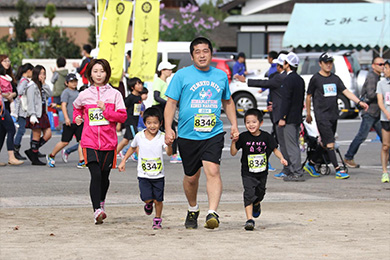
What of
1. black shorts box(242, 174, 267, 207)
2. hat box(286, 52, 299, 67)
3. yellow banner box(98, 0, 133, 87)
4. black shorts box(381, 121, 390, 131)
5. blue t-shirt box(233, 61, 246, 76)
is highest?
yellow banner box(98, 0, 133, 87)

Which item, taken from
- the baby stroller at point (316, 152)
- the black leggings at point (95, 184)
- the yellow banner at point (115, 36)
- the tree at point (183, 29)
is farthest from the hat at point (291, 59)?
the tree at point (183, 29)

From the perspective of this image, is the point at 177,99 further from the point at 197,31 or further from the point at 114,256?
the point at 197,31

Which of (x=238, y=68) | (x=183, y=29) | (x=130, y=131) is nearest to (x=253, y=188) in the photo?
(x=130, y=131)

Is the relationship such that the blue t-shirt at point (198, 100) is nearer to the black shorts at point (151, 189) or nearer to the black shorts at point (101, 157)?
the black shorts at point (151, 189)

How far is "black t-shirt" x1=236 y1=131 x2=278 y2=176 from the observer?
8.62m

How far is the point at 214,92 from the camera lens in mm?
8250

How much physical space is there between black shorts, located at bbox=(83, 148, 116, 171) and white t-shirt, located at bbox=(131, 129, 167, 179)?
1.29ft

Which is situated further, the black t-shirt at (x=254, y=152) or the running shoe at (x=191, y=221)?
the black t-shirt at (x=254, y=152)

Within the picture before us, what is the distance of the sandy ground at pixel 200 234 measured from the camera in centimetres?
701

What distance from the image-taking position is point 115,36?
17422 mm

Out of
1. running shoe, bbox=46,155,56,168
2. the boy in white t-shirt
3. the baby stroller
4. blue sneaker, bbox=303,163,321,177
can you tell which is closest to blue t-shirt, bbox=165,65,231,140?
the boy in white t-shirt

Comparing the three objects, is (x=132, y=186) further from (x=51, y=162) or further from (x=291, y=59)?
(x=291, y=59)

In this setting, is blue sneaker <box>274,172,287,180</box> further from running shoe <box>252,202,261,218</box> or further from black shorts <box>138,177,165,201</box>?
black shorts <box>138,177,165,201</box>

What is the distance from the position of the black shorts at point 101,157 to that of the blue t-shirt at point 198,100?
93cm
